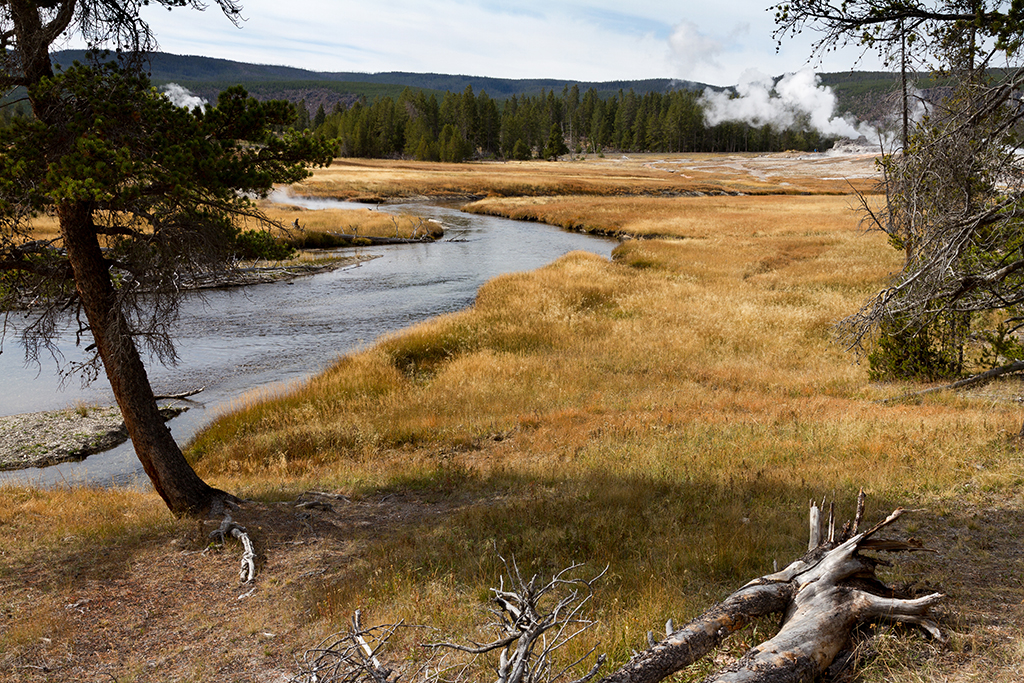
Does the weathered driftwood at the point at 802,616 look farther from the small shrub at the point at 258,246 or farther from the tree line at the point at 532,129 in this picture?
the tree line at the point at 532,129

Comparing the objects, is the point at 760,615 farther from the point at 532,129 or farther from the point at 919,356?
the point at 532,129

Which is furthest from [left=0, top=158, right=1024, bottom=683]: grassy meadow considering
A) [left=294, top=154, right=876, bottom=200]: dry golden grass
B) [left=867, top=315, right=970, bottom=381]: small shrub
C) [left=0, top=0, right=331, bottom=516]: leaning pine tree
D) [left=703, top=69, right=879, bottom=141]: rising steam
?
[left=703, top=69, right=879, bottom=141]: rising steam

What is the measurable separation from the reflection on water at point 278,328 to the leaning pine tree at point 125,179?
1367 mm

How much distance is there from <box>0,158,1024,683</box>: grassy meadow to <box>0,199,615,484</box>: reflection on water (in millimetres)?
2172

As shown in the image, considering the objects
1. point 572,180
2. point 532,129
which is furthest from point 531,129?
point 572,180

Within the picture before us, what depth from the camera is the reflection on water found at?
16.0m

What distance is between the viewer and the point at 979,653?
14.9 feet

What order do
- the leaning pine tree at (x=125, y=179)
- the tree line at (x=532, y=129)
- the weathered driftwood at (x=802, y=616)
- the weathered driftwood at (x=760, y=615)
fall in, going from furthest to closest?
1. the tree line at (x=532, y=129)
2. the leaning pine tree at (x=125, y=179)
3. the weathered driftwood at (x=802, y=616)
4. the weathered driftwood at (x=760, y=615)

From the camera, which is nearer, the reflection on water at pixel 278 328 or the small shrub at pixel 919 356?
the small shrub at pixel 919 356

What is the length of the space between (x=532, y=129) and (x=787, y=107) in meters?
91.1

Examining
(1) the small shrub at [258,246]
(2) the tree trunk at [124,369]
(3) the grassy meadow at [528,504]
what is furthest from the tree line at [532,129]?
(2) the tree trunk at [124,369]

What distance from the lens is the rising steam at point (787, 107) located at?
549 feet

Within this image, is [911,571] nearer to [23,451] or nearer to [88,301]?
[88,301]

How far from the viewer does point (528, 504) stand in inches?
337
